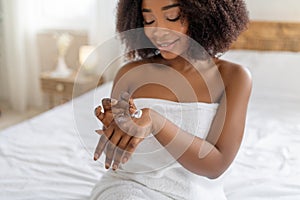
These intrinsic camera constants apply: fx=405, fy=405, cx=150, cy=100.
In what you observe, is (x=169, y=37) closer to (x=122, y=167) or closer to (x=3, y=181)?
A: (x=122, y=167)

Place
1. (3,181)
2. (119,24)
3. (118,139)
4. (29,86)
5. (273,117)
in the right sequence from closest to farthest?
(118,139) → (119,24) → (3,181) → (273,117) → (29,86)

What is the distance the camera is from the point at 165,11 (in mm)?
969

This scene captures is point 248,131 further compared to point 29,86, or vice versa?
point 29,86

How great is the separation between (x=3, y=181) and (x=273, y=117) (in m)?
1.35

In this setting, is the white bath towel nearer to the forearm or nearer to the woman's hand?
the forearm

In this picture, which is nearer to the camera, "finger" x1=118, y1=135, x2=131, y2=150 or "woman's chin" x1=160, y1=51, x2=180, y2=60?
"finger" x1=118, y1=135, x2=131, y2=150

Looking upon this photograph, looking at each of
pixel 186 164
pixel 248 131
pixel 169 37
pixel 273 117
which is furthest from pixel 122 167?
pixel 273 117

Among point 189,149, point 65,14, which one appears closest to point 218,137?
point 189,149

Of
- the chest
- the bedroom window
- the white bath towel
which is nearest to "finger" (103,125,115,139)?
the white bath towel

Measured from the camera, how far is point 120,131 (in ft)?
2.66

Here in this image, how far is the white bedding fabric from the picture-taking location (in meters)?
1.34

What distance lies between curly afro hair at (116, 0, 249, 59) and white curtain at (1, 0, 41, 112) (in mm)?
2458

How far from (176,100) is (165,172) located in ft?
0.67

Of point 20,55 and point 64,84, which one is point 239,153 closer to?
point 64,84
